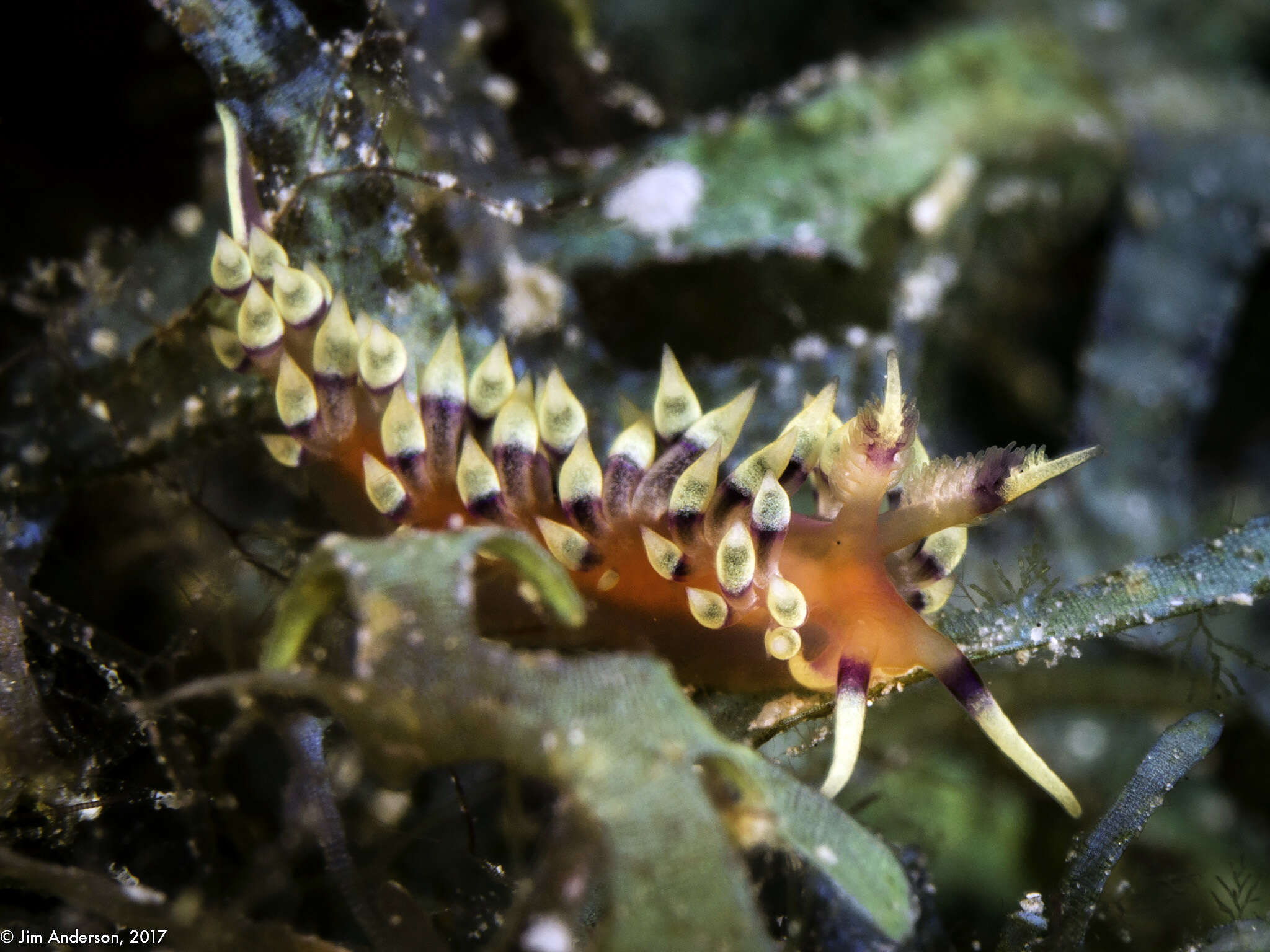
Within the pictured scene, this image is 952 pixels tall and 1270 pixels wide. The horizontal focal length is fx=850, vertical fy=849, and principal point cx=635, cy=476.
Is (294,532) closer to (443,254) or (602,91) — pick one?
(443,254)

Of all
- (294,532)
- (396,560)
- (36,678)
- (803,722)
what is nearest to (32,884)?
(36,678)

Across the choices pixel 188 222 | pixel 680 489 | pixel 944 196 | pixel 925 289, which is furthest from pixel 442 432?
pixel 944 196

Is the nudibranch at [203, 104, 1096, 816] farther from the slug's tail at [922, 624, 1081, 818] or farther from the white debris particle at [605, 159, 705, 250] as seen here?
the white debris particle at [605, 159, 705, 250]

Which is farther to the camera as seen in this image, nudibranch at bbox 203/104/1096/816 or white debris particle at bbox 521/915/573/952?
nudibranch at bbox 203/104/1096/816

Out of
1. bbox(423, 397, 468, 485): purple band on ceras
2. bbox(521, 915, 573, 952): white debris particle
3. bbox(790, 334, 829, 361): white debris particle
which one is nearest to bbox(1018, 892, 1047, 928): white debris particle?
bbox(521, 915, 573, 952): white debris particle

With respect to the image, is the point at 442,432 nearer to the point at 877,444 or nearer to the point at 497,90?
the point at 877,444
